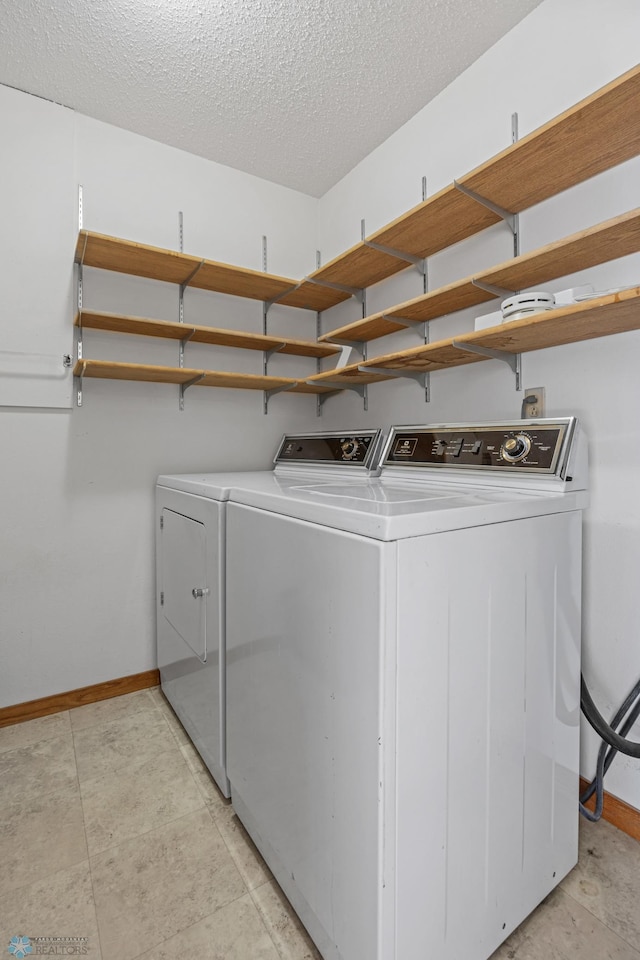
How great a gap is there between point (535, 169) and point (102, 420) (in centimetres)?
199

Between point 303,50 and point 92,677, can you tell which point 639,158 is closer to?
point 303,50

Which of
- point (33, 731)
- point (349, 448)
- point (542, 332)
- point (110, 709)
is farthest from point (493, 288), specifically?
point (33, 731)

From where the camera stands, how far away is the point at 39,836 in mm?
1427

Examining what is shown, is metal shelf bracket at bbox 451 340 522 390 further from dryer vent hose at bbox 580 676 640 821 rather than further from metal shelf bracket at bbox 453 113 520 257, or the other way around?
dryer vent hose at bbox 580 676 640 821

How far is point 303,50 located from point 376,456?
5.23ft

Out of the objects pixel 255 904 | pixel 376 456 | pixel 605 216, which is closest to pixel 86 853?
pixel 255 904

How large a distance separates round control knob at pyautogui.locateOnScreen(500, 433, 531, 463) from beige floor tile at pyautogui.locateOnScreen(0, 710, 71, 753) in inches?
81.1

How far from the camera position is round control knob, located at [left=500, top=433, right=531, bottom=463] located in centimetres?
137

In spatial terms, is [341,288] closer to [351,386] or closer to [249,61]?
[351,386]

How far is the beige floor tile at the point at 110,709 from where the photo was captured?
206 centimetres

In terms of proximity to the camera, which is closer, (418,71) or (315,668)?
(315,668)

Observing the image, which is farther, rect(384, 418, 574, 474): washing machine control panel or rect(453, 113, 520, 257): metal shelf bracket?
rect(453, 113, 520, 257): metal shelf bracket

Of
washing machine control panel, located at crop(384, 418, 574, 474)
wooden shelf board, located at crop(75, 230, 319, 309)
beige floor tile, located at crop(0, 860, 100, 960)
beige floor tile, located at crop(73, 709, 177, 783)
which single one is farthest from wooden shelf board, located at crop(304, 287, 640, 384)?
beige floor tile, located at crop(0, 860, 100, 960)

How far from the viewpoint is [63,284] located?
2107mm
